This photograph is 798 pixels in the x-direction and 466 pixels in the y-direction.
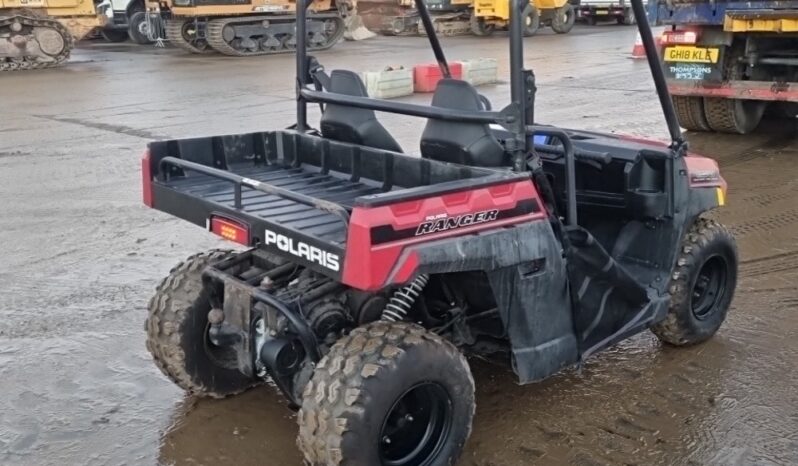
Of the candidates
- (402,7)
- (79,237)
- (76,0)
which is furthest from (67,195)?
(402,7)

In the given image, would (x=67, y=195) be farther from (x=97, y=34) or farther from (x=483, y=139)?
(x=97, y=34)

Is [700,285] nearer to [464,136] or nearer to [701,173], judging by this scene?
[701,173]

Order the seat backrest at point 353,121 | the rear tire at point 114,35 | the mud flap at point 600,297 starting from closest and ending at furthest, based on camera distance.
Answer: the mud flap at point 600,297 < the seat backrest at point 353,121 < the rear tire at point 114,35

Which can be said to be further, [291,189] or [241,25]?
[241,25]

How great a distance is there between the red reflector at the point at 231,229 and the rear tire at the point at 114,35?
2676 centimetres

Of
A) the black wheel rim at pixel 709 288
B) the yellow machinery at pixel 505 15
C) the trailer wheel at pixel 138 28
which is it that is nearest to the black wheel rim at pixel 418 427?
the black wheel rim at pixel 709 288

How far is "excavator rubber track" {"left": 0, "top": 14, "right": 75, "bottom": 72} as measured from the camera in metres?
19.7

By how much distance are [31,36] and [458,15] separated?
12932 mm

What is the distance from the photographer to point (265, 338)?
3.43 m

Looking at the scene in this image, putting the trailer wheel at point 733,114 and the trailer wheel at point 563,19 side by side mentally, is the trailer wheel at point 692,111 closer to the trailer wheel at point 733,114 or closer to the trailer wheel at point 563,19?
the trailer wheel at point 733,114

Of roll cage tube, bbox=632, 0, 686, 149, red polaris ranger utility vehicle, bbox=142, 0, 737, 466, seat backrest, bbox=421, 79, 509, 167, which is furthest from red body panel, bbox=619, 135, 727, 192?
seat backrest, bbox=421, 79, 509, 167

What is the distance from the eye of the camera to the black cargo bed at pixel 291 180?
3176 mm

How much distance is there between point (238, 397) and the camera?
160 inches

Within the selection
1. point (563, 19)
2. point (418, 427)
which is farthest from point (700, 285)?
point (563, 19)
